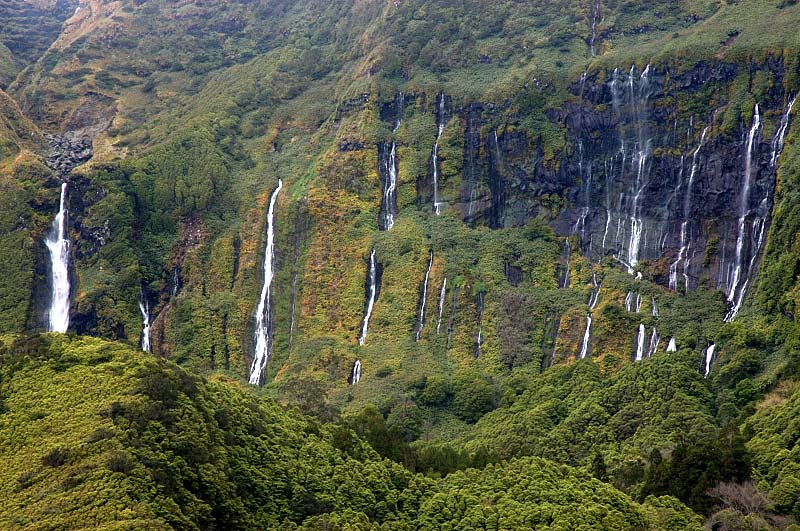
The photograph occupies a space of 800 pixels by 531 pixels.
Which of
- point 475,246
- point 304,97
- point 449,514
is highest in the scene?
point 304,97

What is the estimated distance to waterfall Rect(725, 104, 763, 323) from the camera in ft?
244

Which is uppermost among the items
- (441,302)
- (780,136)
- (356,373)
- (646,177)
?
(780,136)

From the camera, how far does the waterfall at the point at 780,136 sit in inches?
3002

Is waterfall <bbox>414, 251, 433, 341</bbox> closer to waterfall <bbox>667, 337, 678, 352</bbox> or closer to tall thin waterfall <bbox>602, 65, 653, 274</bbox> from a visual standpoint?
tall thin waterfall <bbox>602, 65, 653, 274</bbox>

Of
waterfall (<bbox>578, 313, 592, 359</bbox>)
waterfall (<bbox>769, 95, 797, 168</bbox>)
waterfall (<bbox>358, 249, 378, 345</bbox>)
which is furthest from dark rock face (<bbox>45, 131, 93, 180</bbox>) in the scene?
waterfall (<bbox>769, 95, 797, 168</bbox>)

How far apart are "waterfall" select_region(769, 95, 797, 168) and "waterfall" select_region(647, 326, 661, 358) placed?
47.7 feet

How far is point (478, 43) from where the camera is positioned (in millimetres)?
104312

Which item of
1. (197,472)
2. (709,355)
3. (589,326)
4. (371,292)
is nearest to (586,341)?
(589,326)

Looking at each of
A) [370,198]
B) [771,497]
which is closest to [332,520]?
[771,497]

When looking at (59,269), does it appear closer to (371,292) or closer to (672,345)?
(371,292)

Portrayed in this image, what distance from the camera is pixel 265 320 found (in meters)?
88.9

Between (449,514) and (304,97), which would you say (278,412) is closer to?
(449,514)

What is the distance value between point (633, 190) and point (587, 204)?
4.05 m

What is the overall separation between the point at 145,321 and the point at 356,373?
21221 mm
